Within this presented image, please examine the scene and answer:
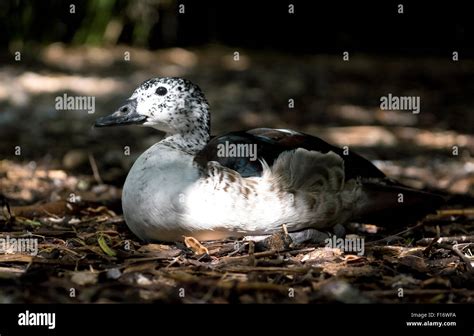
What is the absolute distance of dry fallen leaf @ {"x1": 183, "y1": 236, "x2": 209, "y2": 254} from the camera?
4168 millimetres

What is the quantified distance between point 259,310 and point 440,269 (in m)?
1.07

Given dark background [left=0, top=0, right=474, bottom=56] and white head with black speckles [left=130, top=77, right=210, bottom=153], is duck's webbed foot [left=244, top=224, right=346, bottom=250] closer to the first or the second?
white head with black speckles [left=130, top=77, right=210, bottom=153]

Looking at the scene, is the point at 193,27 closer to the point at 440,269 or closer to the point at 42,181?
the point at 42,181

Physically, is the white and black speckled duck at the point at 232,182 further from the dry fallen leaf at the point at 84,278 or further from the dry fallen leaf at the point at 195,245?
the dry fallen leaf at the point at 84,278

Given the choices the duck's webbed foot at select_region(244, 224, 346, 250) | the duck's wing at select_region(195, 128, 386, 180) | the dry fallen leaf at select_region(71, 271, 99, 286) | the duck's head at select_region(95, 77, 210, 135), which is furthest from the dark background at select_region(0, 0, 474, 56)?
the dry fallen leaf at select_region(71, 271, 99, 286)

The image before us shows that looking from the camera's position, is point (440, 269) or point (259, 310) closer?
point (259, 310)

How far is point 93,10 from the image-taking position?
39.8 ft

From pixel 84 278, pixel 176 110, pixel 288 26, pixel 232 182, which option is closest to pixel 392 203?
pixel 232 182

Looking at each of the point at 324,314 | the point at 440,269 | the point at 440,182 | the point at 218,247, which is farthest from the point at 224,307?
the point at 440,182

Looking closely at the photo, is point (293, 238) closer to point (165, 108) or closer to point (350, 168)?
point (350, 168)

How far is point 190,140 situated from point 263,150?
1.56 ft

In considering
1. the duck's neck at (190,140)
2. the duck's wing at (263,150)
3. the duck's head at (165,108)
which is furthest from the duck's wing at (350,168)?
the duck's head at (165,108)

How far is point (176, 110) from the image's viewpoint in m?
4.71

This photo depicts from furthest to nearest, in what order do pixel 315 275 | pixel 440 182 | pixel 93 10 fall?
1. pixel 93 10
2. pixel 440 182
3. pixel 315 275
